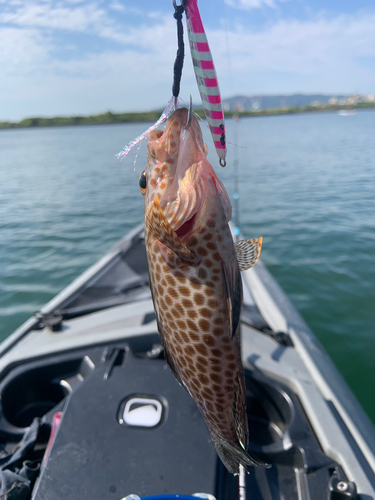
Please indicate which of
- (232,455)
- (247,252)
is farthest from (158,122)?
(232,455)

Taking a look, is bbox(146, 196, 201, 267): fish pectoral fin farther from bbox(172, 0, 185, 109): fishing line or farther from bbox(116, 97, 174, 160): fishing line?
bbox(172, 0, 185, 109): fishing line

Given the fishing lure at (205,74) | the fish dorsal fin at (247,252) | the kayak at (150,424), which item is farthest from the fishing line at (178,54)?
the kayak at (150,424)

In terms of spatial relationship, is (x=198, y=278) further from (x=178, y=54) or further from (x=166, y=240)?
(x=178, y=54)

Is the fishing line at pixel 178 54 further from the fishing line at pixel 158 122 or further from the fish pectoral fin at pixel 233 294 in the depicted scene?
the fish pectoral fin at pixel 233 294

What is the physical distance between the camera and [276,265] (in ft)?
29.9

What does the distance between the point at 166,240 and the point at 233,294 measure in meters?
0.39

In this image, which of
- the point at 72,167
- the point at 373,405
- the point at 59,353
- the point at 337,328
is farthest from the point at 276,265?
the point at 72,167

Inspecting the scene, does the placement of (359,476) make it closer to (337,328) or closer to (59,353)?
(59,353)

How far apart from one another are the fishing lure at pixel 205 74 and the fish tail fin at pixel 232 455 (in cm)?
140

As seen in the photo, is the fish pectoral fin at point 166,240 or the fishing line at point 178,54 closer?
the fishing line at point 178,54

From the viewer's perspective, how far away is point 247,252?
1.72 m

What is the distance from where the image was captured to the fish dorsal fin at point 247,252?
1.70m

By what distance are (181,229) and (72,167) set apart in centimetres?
2574

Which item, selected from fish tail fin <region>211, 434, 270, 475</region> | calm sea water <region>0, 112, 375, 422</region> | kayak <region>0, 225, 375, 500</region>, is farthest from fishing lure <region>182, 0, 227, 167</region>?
kayak <region>0, 225, 375, 500</region>
